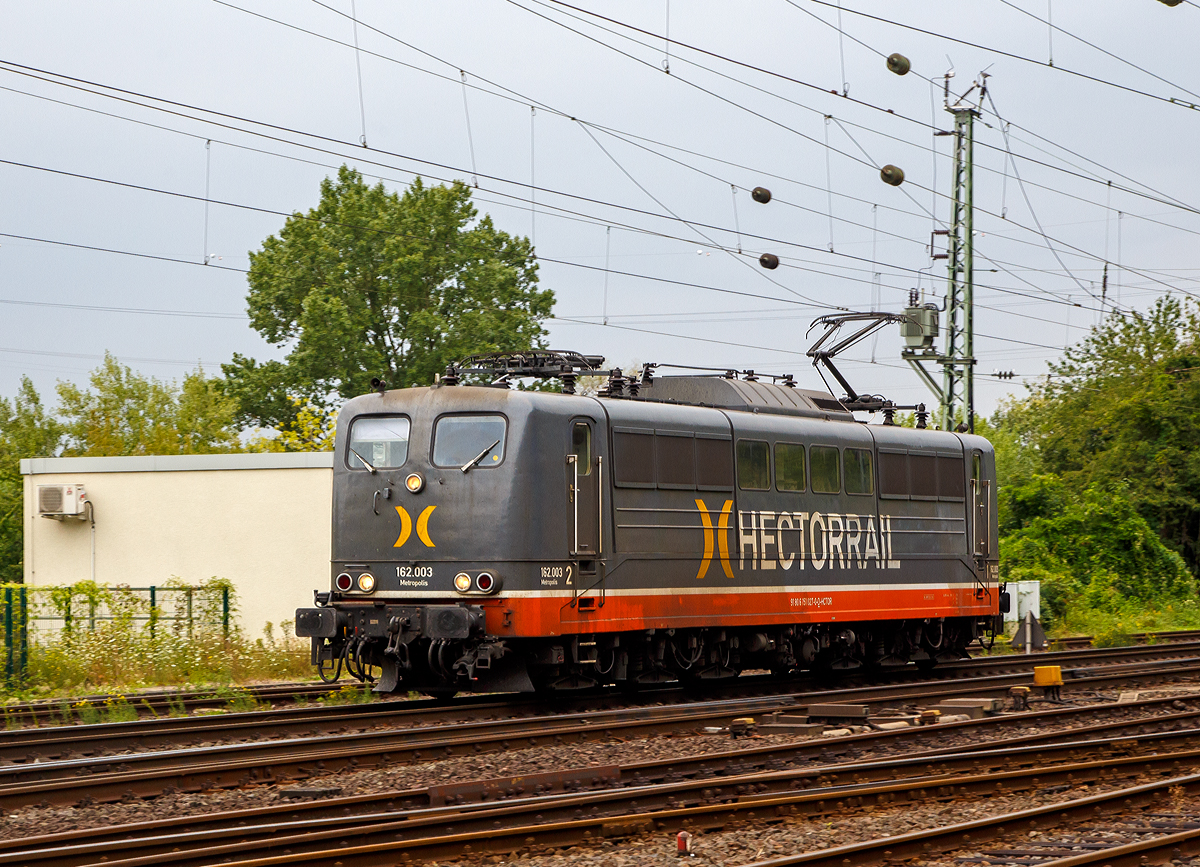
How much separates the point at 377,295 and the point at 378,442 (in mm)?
36629

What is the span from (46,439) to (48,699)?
49.9m

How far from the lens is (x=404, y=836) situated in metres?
8.34

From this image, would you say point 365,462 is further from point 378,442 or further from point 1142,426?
point 1142,426

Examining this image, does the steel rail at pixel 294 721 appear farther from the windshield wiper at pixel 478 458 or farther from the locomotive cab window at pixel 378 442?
the locomotive cab window at pixel 378 442

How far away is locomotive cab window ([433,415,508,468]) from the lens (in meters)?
14.8

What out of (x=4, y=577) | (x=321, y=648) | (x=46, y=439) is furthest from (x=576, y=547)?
(x=46, y=439)

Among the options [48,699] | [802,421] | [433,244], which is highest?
[433,244]

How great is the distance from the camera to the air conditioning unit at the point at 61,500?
2400 centimetres

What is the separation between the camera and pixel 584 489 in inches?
594

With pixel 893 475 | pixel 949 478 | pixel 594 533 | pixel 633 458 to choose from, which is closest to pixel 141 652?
pixel 594 533

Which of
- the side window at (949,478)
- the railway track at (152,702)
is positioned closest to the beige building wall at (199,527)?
the railway track at (152,702)

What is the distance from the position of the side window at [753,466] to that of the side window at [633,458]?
5.64 feet

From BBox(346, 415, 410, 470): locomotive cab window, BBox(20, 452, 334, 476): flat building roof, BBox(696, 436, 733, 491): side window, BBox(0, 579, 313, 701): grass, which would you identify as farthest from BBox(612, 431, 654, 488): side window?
BBox(20, 452, 334, 476): flat building roof

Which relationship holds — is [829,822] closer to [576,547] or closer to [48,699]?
[576,547]
